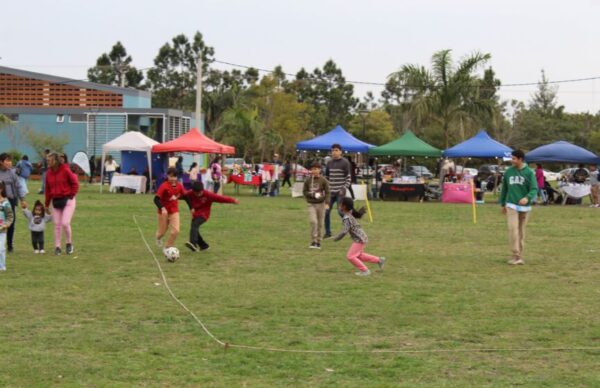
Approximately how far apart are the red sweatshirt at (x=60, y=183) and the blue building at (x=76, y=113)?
37.1 metres

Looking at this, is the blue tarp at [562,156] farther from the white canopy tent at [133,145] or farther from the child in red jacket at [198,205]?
the child in red jacket at [198,205]

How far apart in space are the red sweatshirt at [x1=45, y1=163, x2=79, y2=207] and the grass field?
0.99 metres

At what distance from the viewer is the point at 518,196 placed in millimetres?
13141

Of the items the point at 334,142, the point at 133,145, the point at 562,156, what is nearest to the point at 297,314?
the point at 334,142

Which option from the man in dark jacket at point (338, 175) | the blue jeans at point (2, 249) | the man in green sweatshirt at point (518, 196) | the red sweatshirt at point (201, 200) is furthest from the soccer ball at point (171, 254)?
the man in green sweatshirt at point (518, 196)

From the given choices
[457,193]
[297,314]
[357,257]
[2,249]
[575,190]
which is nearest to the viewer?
[297,314]

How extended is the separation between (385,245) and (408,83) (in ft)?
78.7

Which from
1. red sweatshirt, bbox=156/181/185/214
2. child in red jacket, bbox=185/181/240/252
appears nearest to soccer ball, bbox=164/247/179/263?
red sweatshirt, bbox=156/181/185/214

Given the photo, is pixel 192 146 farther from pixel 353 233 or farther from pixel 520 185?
pixel 353 233

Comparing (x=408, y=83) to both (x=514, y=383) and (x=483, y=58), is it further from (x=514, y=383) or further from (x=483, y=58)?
(x=514, y=383)

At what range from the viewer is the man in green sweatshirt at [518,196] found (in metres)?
13.1

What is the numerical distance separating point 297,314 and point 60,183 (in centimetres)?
596

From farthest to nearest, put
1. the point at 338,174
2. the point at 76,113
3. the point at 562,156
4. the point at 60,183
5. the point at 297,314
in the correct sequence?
the point at 76,113 → the point at 562,156 → the point at 338,174 → the point at 60,183 → the point at 297,314

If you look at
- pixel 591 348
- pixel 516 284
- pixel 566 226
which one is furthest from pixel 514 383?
pixel 566 226
